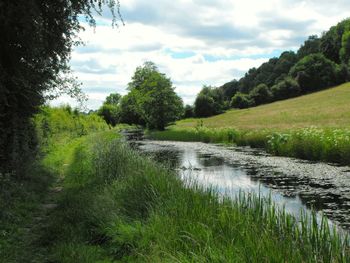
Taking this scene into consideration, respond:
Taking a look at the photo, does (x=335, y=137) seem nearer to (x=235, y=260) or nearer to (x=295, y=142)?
(x=295, y=142)

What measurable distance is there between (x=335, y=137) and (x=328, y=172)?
158 inches

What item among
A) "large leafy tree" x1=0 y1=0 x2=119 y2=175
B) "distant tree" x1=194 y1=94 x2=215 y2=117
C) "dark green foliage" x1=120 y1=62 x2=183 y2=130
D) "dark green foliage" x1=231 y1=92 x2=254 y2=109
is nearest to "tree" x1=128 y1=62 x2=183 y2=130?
"dark green foliage" x1=120 y1=62 x2=183 y2=130

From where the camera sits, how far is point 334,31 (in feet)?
368

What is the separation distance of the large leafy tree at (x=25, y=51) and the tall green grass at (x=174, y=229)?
107 inches

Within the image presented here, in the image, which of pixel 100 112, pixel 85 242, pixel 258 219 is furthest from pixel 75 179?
pixel 100 112

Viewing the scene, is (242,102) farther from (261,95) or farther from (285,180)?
(285,180)

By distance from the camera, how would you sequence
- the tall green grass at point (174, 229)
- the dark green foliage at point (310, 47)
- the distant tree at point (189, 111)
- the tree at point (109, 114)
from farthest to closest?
1. the dark green foliage at point (310, 47)
2. the tree at point (109, 114)
3. the distant tree at point (189, 111)
4. the tall green grass at point (174, 229)

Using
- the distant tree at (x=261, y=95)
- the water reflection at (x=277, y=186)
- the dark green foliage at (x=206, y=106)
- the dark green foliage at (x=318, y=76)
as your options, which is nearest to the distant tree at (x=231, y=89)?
the distant tree at (x=261, y=95)

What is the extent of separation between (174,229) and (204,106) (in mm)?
86332

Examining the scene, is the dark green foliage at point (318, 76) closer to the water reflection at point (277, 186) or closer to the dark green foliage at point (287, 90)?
the dark green foliage at point (287, 90)

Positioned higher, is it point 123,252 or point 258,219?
point 258,219

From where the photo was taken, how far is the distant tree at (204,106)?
9173 cm

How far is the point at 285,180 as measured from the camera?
52.6 feet

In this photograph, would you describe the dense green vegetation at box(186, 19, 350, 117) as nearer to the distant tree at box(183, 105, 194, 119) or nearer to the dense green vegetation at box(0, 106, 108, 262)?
the distant tree at box(183, 105, 194, 119)
